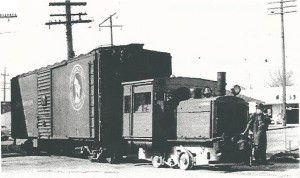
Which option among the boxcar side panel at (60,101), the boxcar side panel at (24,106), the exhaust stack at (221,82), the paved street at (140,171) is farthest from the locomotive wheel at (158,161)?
the boxcar side panel at (24,106)

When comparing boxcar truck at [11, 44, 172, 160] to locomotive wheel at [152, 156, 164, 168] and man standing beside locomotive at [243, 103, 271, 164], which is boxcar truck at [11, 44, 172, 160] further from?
man standing beside locomotive at [243, 103, 271, 164]

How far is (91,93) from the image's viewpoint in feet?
45.2

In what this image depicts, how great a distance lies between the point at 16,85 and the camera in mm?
20594

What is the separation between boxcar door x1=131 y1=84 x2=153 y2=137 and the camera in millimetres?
12508

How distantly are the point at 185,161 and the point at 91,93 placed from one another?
3.75m

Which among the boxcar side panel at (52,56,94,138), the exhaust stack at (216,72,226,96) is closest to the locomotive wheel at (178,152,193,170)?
the exhaust stack at (216,72,226,96)

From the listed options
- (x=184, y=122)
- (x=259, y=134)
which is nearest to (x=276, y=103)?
(x=259, y=134)

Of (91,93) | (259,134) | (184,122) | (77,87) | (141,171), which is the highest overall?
(77,87)

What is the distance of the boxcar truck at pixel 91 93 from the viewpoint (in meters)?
13.6

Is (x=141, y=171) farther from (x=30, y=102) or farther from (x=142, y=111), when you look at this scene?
(x=30, y=102)

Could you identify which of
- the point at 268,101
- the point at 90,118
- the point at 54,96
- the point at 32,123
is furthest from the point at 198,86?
the point at 268,101

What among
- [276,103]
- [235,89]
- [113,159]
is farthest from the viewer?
[276,103]

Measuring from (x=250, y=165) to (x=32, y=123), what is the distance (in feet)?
32.3

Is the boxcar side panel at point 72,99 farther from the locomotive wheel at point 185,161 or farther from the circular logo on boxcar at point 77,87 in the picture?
the locomotive wheel at point 185,161
